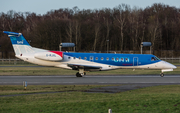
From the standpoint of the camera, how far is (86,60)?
104 feet

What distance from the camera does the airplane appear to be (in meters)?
31.4

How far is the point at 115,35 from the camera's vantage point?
3194 inches

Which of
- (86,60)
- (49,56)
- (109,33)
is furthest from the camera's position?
(109,33)

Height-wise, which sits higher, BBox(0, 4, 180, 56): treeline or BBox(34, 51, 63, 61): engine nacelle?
BBox(0, 4, 180, 56): treeline

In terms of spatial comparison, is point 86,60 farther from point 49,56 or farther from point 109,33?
point 109,33

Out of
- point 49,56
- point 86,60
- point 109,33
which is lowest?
point 86,60

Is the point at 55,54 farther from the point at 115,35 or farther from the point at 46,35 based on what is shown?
the point at 115,35

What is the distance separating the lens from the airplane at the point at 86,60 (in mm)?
31359

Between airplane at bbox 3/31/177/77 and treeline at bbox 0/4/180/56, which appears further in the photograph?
treeline at bbox 0/4/180/56

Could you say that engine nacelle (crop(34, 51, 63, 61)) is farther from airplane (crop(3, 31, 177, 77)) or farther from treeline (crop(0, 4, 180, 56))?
treeline (crop(0, 4, 180, 56))

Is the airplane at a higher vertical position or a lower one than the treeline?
lower

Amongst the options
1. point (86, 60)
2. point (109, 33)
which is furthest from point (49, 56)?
point (109, 33)

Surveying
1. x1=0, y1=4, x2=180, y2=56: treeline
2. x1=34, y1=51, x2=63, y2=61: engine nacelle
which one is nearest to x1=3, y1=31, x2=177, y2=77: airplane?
x1=34, y1=51, x2=63, y2=61: engine nacelle

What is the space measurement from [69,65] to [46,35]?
4717cm
